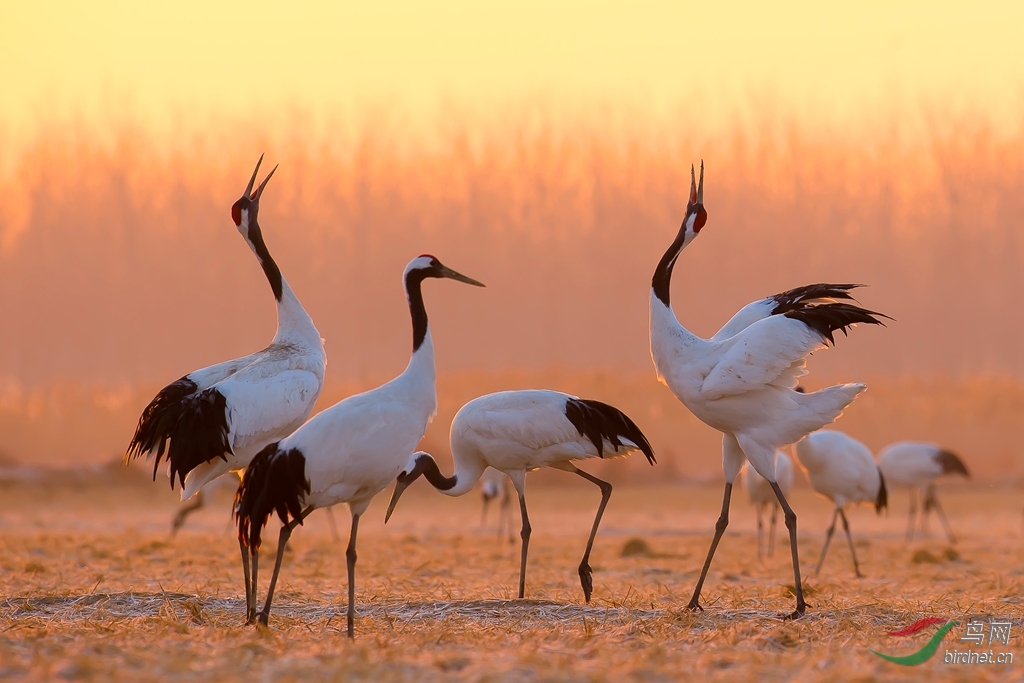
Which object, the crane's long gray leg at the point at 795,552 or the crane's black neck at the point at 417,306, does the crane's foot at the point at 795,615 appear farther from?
the crane's black neck at the point at 417,306

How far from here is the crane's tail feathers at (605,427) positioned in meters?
9.45

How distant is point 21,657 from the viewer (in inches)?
224

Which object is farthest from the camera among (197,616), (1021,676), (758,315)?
(758,315)

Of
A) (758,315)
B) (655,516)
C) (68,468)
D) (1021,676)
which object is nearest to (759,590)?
(758,315)

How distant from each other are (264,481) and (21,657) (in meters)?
1.62

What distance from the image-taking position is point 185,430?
782 centimetres

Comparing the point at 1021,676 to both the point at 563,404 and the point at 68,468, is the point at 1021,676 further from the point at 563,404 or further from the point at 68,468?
the point at 68,468

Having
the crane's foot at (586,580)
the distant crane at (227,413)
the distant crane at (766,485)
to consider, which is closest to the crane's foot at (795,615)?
the crane's foot at (586,580)

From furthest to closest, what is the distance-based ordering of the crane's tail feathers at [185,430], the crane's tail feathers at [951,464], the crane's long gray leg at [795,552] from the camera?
the crane's tail feathers at [951,464]
the crane's tail feathers at [185,430]
the crane's long gray leg at [795,552]

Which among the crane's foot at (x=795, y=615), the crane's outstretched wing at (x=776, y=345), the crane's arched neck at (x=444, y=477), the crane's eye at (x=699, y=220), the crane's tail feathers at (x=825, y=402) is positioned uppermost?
the crane's eye at (x=699, y=220)

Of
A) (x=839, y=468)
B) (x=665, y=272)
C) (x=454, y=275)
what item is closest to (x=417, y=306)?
(x=454, y=275)

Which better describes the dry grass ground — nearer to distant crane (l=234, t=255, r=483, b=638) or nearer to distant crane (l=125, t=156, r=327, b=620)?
distant crane (l=234, t=255, r=483, b=638)

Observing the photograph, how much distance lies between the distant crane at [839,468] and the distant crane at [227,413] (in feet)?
22.1

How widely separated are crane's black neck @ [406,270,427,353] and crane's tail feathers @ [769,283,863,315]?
2534 millimetres
